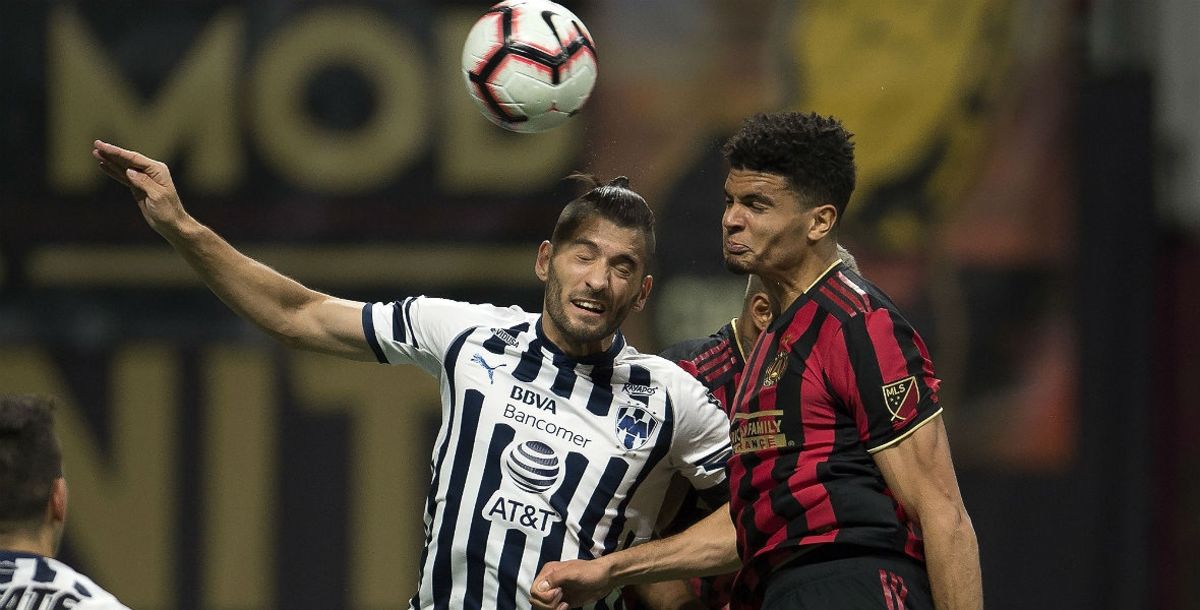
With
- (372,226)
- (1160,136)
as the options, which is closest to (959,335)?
(1160,136)

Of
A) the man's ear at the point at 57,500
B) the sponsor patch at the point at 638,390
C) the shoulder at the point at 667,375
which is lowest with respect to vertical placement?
the man's ear at the point at 57,500

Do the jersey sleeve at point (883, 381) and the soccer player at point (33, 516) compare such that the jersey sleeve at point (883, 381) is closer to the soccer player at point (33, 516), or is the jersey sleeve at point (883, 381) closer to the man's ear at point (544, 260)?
the man's ear at point (544, 260)

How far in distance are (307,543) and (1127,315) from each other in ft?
14.8

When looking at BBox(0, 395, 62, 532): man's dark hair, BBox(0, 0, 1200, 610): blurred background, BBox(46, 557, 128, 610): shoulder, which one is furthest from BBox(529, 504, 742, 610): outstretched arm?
BBox(0, 0, 1200, 610): blurred background

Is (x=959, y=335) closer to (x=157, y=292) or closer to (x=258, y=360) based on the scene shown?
(x=258, y=360)

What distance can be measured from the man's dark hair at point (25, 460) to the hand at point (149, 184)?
3.31 feet

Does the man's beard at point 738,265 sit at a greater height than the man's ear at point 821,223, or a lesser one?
lesser

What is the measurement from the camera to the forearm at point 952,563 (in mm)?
3887

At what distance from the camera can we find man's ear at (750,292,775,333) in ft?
16.3

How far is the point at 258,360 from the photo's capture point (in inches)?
329

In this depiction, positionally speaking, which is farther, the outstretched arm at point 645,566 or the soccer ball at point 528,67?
the soccer ball at point 528,67

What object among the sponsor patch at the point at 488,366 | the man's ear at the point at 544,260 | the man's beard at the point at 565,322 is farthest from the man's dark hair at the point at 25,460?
the man's ear at the point at 544,260

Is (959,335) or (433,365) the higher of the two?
(959,335)

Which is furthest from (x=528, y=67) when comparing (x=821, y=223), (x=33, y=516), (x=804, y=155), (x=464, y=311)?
(x=33, y=516)
